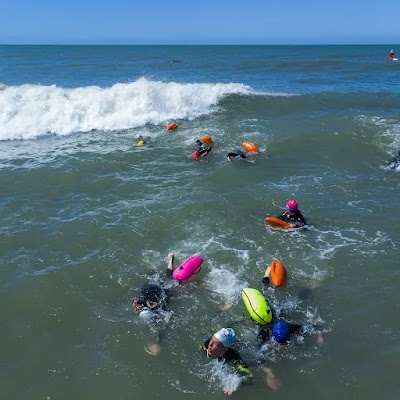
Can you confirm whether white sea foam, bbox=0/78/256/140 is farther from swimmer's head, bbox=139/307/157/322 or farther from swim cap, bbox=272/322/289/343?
swim cap, bbox=272/322/289/343

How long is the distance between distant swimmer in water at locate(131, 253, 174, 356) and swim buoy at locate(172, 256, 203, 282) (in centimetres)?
38

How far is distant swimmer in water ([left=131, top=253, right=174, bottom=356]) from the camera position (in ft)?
28.7

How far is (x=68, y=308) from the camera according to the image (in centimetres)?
926

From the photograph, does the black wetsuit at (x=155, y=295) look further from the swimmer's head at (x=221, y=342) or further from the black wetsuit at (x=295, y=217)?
the black wetsuit at (x=295, y=217)

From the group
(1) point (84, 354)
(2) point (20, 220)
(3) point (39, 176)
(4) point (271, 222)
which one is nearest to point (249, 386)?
(1) point (84, 354)

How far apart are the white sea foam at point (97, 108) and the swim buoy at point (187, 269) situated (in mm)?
15611

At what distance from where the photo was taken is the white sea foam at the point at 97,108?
23656 millimetres

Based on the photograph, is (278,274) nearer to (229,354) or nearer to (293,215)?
(229,354)

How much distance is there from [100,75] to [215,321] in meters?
50.0

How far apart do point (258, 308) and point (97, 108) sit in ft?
68.0

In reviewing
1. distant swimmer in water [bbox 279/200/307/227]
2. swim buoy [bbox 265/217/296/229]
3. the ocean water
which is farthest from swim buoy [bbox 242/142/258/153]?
swim buoy [bbox 265/217/296/229]

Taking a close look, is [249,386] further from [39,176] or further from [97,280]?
[39,176]

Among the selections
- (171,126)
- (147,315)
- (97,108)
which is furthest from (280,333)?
(97,108)

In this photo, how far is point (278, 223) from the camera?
40.9ft
